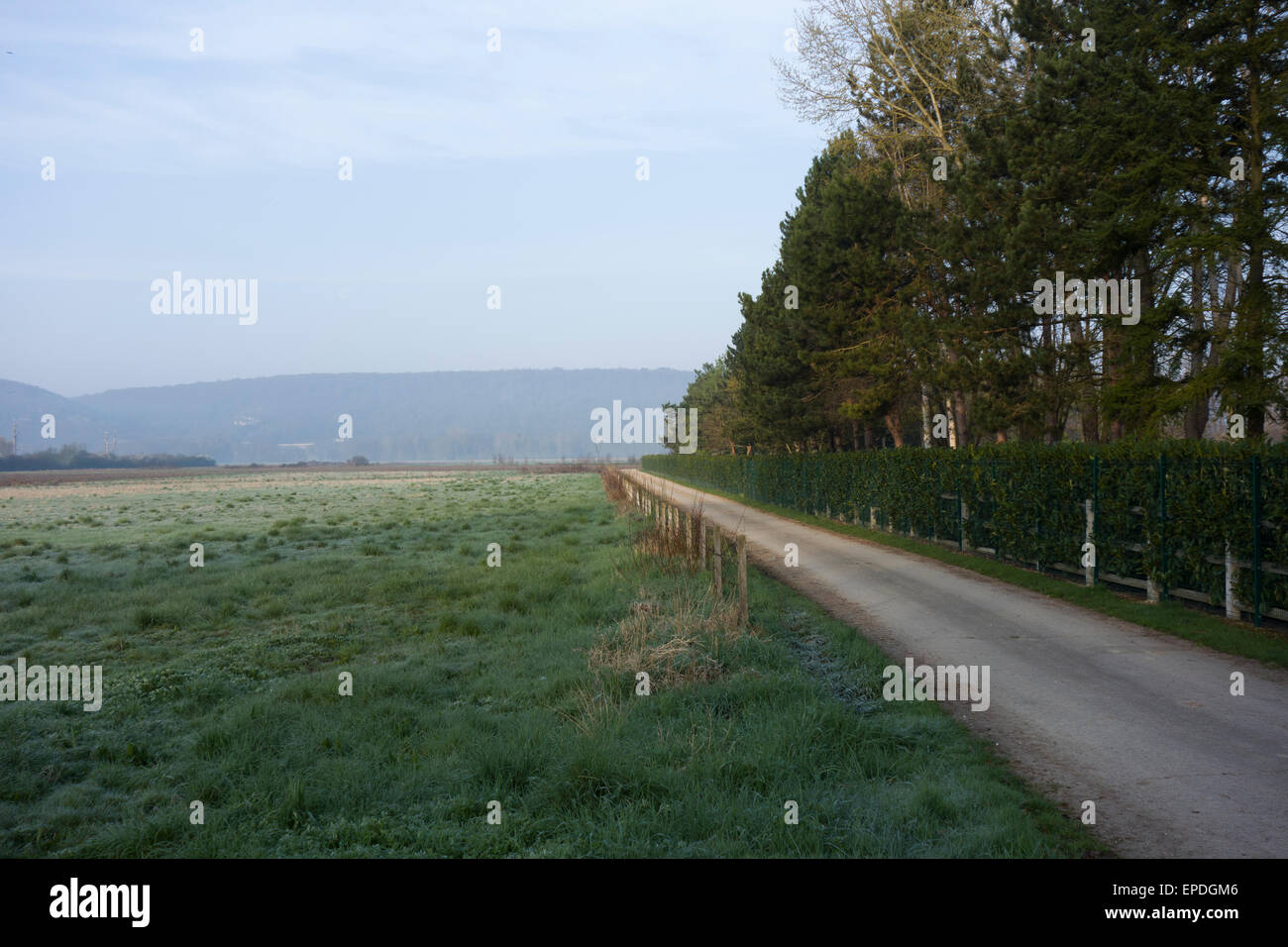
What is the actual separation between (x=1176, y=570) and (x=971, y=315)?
11441 mm

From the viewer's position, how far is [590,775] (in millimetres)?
5484

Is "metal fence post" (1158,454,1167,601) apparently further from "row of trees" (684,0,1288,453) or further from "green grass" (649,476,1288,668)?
"row of trees" (684,0,1288,453)

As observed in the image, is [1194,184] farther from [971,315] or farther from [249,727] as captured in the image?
[249,727]

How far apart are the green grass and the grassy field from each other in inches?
152

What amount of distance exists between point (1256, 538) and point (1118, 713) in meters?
4.66

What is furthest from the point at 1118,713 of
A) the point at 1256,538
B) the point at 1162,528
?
the point at 1162,528

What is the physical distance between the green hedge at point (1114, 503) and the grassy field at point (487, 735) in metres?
4.83

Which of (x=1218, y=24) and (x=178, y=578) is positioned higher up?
(x=1218, y=24)

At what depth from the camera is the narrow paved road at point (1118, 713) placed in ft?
15.4

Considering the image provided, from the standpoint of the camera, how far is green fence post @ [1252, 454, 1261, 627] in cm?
973

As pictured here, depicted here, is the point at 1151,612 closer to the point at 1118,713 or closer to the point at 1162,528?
the point at 1162,528

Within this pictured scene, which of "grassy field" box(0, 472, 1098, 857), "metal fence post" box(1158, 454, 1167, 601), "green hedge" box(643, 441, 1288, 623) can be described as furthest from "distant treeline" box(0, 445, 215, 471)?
"metal fence post" box(1158, 454, 1167, 601)

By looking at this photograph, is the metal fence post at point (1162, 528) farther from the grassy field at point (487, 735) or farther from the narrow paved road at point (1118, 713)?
the grassy field at point (487, 735)
